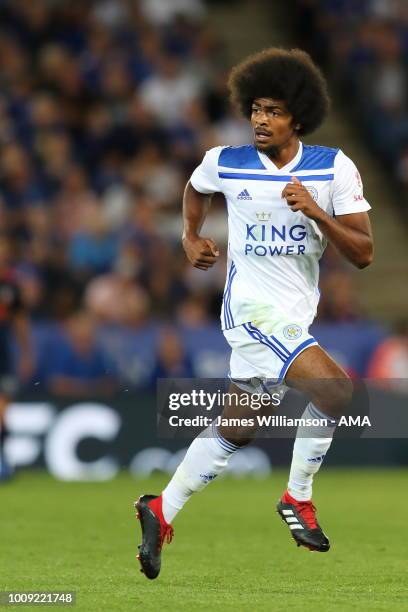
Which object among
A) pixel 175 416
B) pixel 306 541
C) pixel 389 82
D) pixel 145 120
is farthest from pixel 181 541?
pixel 389 82

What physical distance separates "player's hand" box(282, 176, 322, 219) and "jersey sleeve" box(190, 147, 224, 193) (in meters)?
0.60

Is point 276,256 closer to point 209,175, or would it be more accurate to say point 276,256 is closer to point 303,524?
point 209,175

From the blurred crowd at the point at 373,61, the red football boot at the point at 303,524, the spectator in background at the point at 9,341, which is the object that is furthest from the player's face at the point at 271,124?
the blurred crowd at the point at 373,61

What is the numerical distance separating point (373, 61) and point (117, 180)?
477cm

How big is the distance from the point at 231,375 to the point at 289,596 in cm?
114

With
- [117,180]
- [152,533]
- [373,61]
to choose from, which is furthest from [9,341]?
[373,61]

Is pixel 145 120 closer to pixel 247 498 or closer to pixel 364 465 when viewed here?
pixel 364 465

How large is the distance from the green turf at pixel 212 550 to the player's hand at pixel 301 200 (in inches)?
69.0

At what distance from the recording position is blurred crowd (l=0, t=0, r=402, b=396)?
1474cm

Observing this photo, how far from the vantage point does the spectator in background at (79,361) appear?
1436 cm

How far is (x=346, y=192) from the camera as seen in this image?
23.2ft

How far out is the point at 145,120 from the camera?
57.2ft

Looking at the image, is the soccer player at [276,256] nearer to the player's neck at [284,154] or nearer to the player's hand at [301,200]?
the player's neck at [284,154]

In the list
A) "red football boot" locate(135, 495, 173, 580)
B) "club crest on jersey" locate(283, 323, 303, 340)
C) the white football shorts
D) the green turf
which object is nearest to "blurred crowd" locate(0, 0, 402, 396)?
the green turf
